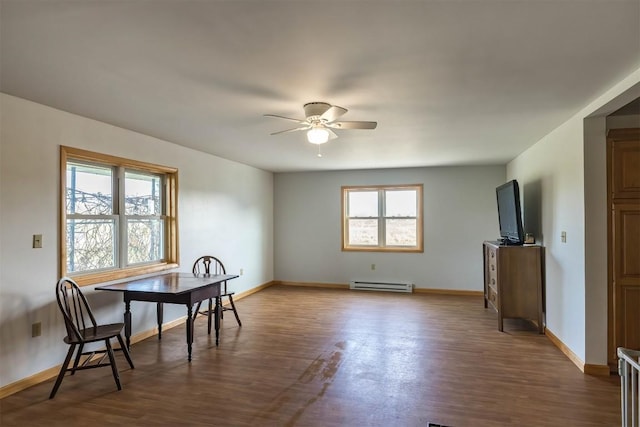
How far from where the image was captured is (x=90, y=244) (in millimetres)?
3660

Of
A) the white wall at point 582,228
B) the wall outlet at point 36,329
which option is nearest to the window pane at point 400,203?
the white wall at point 582,228

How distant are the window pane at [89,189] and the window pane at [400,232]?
4830mm

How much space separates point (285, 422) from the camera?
243 centimetres

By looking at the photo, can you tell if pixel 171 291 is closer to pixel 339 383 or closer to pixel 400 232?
pixel 339 383

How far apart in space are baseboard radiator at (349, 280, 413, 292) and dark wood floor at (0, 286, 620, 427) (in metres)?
2.08

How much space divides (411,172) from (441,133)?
2.81 meters

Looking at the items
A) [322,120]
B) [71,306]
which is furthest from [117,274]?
[322,120]

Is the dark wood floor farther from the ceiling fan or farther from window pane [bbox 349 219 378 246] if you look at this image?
window pane [bbox 349 219 378 246]

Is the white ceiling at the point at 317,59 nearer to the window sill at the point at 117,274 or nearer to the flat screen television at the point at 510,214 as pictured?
the flat screen television at the point at 510,214

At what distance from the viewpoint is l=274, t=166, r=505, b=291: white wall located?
6539 millimetres

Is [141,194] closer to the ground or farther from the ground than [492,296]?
farther from the ground

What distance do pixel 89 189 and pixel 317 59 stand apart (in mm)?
2854

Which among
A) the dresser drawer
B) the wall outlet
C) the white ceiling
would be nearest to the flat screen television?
the dresser drawer

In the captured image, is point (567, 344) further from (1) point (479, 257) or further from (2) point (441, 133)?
(1) point (479, 257)
